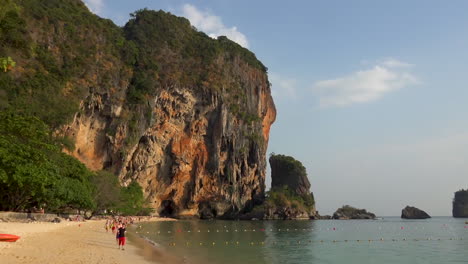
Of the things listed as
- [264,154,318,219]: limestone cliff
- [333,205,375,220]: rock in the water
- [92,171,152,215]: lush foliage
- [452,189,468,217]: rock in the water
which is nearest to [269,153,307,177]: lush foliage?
[264,154,318,219]: limestone cliff

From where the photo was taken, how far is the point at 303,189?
11725 centimetres

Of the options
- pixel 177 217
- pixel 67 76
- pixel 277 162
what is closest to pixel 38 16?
pixel 67 76

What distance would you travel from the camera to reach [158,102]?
85000 millimetres

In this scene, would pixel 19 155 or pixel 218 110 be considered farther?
pixel 218 110

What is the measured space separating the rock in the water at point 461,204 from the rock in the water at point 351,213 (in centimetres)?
6687

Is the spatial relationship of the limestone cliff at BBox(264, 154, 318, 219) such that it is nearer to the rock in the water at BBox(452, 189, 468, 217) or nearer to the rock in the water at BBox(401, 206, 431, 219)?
the rock in the water at BBox(401, 206, 431, 219)

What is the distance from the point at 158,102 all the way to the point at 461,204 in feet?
536

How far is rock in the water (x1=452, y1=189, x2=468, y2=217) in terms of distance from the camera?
579ft

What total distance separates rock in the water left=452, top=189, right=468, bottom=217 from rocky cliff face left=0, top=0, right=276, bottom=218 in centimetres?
12252

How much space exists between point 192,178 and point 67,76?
4048 centimetres

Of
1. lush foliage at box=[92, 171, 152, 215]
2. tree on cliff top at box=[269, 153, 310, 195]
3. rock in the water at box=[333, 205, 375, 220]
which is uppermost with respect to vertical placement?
tree on cliff top at box=[269, 153, 310, 195]

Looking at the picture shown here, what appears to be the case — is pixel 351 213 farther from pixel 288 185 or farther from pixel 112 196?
pixel 112 196

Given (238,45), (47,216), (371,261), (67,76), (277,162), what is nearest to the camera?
(371,261)

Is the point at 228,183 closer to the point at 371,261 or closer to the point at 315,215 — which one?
the point at 315,215
